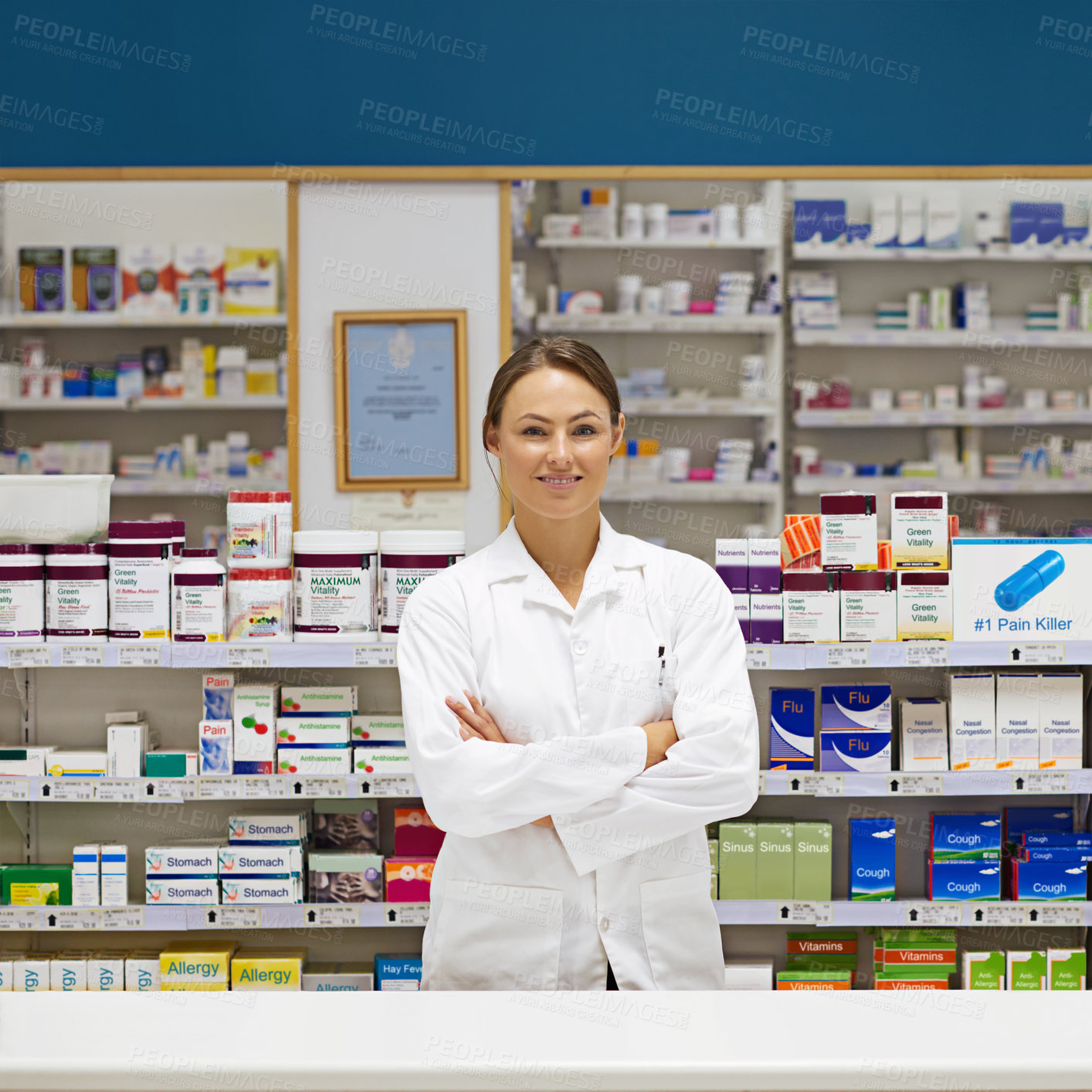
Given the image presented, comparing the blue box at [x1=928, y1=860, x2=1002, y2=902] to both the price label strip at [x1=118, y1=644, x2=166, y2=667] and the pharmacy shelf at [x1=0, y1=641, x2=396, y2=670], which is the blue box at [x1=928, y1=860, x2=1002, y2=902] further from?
the price label strip at [x1=118, y1=644, x2=166, y2=667]

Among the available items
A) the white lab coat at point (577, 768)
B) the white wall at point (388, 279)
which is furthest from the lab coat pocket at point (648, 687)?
the white wall at point (388, 279)

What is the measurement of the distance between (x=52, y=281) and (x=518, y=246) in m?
2.46

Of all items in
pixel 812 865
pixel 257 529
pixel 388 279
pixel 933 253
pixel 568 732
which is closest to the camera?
pixel 568 732

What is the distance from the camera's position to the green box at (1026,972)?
100 inches

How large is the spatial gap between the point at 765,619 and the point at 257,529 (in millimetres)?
1177

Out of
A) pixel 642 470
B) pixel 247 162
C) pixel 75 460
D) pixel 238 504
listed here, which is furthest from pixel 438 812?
pixel 75 460

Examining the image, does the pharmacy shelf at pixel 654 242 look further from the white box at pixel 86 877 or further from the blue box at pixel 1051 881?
the white box at pixel 86 877

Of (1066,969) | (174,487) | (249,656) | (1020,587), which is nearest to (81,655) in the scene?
(249,656)

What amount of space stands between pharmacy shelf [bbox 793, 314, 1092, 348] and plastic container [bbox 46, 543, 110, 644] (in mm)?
4225

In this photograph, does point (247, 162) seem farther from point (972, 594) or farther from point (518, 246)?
point (972, 594)

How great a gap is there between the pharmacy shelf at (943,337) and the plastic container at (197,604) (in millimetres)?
4086

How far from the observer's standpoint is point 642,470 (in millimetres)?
5898

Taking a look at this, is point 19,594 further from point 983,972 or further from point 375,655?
point 983,972

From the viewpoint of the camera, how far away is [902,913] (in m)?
2.47
